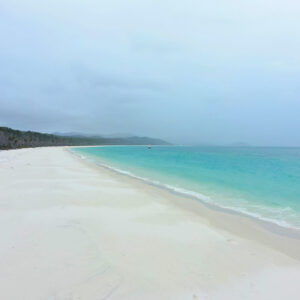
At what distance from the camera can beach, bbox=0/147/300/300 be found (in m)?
2.95

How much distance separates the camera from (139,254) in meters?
3.94

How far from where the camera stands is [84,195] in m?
8.57

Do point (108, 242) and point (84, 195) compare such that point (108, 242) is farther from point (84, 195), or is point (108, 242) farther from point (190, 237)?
point (84, 195)

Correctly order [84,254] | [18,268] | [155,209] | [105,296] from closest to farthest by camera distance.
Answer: [105,296]
[18,268]
[84,254]
[155,209]

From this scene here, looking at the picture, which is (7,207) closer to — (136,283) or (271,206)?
(136,283)

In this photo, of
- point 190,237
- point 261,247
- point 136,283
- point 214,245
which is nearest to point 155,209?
point 190,237

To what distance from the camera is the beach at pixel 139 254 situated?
2.95m

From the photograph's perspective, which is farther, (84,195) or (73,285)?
(84,195)

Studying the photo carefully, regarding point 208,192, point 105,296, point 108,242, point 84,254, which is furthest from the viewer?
point 208,192

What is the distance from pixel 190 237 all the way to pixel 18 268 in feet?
10.6

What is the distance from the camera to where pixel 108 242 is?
4.40m

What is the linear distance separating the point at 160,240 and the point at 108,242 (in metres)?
1.06

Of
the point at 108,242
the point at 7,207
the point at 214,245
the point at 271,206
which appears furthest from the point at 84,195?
the point at 271,206

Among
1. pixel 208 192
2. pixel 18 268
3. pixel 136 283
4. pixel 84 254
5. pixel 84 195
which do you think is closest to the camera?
pixel 136 283
